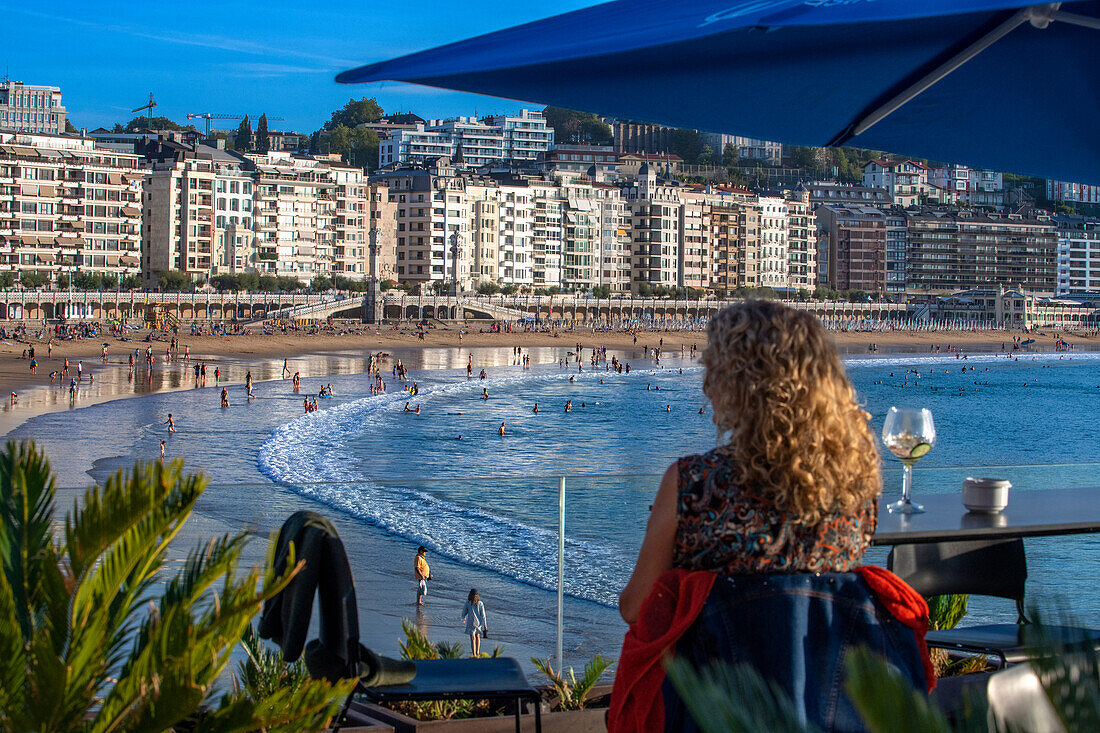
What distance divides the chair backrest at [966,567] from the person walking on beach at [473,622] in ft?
4.28

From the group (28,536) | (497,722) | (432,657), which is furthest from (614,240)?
(28,536)

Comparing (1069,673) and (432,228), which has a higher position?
(432,228)

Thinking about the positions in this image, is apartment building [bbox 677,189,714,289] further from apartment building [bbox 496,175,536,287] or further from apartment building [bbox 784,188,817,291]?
apartment building [bbox 496,175,536,287]

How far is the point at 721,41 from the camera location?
273 cm

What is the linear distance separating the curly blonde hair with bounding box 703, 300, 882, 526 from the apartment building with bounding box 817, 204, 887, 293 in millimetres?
137143

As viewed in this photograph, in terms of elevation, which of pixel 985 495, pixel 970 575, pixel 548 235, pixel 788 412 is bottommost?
pixel 970 575

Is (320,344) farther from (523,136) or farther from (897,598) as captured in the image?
(523,136)

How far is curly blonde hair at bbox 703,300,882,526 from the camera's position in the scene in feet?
6.96

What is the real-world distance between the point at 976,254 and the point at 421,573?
143534 mm

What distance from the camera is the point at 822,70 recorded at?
3.01m

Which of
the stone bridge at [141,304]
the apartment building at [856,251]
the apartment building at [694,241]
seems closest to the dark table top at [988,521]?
the stone bridge at [141,304]

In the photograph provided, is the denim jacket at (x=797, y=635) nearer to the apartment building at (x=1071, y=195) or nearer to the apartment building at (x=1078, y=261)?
the apartment building at (x=1078, y=261)

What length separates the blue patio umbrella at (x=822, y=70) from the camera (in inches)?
96.8

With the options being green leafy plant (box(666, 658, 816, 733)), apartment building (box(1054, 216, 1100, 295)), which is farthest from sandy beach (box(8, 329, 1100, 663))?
apartment building (box(1054, 216, 1100, 295))
